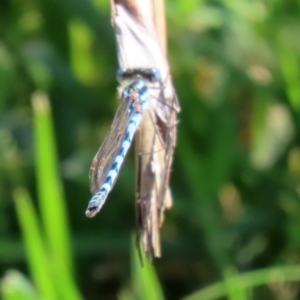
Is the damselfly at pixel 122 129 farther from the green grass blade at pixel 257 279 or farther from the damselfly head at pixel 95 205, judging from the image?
the green grass blade at pixel 257 279

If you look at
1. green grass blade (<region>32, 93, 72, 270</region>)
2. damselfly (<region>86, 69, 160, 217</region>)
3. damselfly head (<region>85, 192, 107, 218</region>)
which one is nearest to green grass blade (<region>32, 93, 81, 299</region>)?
green grass blade (<region>32, 93, 72, 270</region>)

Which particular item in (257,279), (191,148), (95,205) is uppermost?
(95,205)

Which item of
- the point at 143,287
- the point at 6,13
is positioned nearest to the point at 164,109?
the point at 143,287

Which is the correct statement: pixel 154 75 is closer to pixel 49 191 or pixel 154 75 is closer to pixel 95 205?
pixel 95 205

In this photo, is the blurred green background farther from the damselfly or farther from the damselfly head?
the damselfly head

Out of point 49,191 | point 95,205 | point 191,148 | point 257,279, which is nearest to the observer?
point 95,205

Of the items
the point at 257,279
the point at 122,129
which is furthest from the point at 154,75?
the point at 257,279

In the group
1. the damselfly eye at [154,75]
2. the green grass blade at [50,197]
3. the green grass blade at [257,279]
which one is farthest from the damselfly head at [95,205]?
the green grass blade at [257,279]
